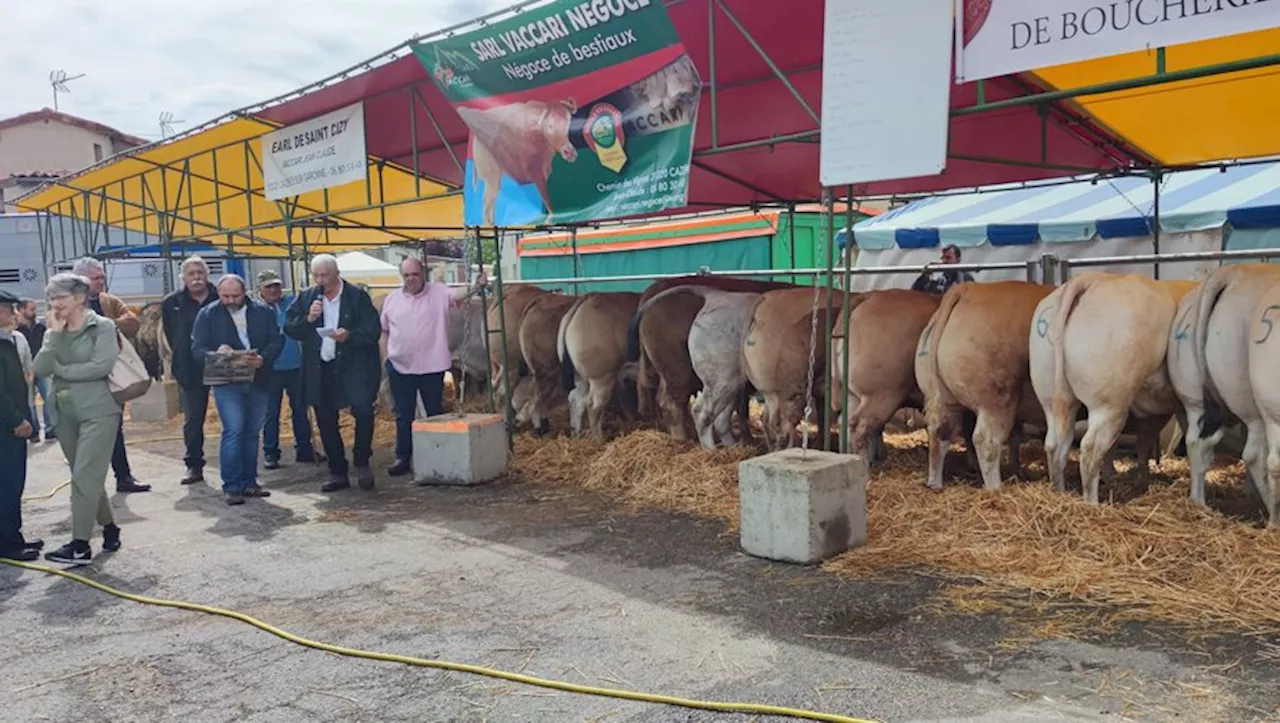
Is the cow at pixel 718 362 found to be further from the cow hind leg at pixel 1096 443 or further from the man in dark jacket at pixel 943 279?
the cow hind leg at pixel 1096 443

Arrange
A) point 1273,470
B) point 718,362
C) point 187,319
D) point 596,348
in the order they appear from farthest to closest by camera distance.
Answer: point 596,348, point 187,319, point 718,362, point 1273,470

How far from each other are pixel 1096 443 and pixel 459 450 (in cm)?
435

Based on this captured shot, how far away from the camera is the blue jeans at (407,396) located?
805 cm

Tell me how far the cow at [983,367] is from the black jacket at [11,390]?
5.41 meters

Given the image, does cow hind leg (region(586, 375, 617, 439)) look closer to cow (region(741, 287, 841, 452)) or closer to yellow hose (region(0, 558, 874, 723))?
cow (region(741, 287, 841, 452))

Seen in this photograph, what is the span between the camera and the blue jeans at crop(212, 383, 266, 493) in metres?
7.15

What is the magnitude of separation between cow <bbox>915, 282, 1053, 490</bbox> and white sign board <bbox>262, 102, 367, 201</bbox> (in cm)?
576

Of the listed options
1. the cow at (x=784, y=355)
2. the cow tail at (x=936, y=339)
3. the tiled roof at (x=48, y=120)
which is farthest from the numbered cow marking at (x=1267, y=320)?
the tiled roof at (x=48, y=120)

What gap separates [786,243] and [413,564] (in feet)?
40.0

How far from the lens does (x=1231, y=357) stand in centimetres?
479

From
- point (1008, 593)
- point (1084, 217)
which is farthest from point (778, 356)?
point (1084, 217)

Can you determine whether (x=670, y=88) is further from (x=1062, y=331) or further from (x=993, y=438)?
(x=993, y=438)

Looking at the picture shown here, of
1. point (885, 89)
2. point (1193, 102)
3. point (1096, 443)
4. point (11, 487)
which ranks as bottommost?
point (11, 487)

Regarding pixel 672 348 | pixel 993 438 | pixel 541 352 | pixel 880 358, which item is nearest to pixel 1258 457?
pixel 993 438
